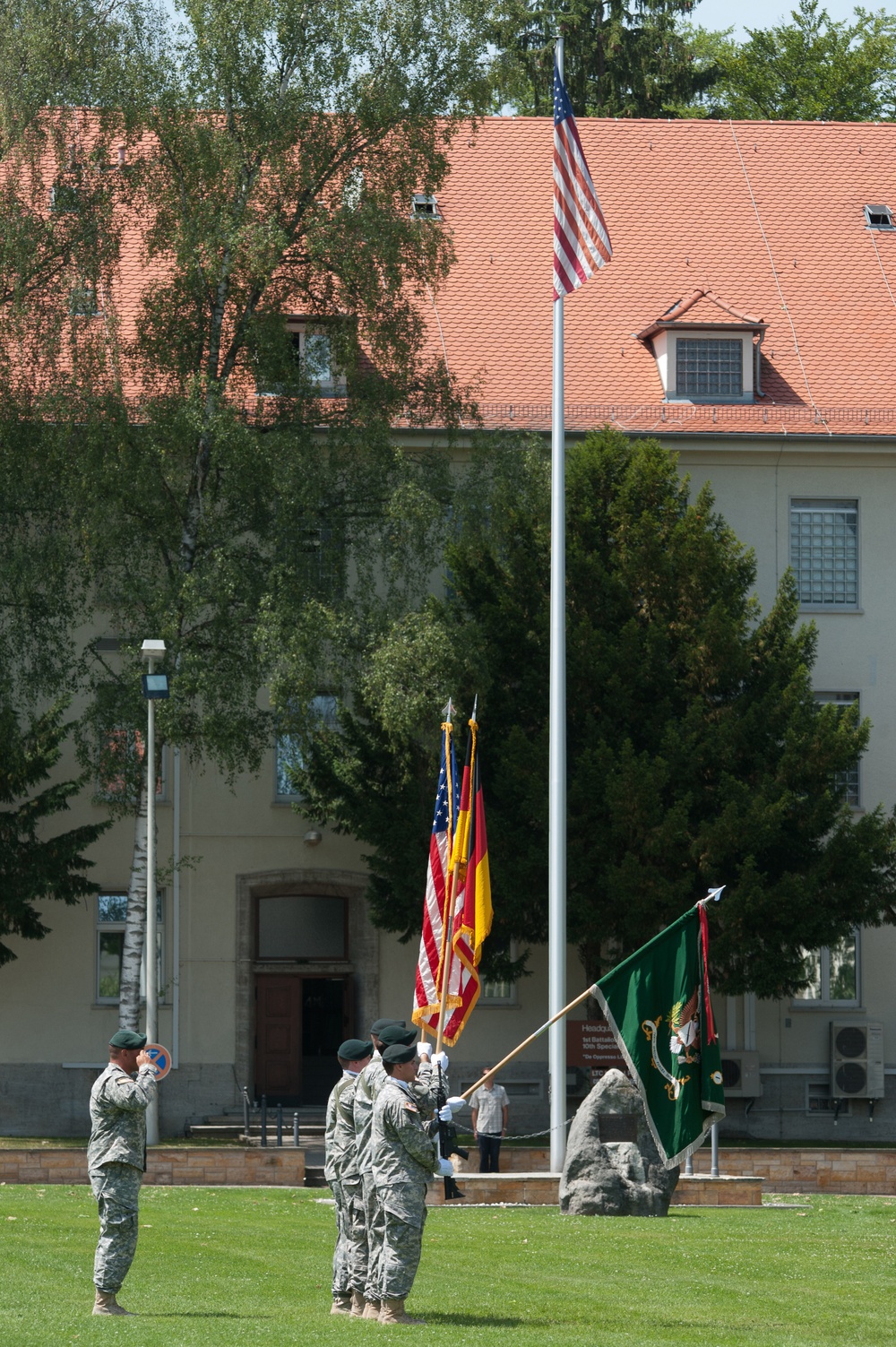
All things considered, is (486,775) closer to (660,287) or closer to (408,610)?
(408,610)

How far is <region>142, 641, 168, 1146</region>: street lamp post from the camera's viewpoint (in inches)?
1035

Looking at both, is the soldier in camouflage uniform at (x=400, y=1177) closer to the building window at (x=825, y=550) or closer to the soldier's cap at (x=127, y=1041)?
the soldier's cap at (x=127, y=1041)

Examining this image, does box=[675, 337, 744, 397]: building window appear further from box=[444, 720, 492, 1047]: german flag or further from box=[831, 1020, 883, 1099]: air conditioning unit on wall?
box=[444, 720, 492, 1047]: german flag

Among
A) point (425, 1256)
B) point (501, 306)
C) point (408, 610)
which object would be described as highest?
point (501, 306)

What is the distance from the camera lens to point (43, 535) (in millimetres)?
28141

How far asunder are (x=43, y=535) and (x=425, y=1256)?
14.8 metres

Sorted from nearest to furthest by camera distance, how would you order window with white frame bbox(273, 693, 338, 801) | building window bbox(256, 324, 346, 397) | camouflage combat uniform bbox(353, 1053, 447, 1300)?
camouflage combat uniform bbox(353, 1053, 447, 1300), building window bbox(256, 324, 346, 397), window with white frame bbox(273, 693, 338, 801)

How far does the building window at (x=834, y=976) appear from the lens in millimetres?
32844

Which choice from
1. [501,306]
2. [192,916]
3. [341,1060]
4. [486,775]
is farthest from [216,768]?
[341,1060]

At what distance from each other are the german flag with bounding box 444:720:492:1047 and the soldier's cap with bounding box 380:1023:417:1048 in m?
10.4

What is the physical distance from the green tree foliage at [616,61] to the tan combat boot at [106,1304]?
122ft

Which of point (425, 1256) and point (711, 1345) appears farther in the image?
point (425, 1256)

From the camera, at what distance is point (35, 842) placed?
30.8 metres

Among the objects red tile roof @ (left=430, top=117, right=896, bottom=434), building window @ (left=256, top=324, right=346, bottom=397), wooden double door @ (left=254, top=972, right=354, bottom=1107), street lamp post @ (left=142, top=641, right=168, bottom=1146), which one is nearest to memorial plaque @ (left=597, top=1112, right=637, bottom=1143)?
street lamp post @ (left=142, top=641, right=168, bottom=1146)
